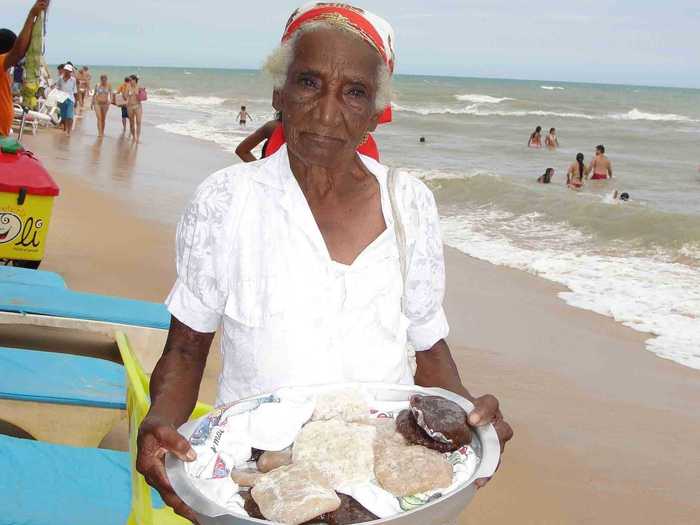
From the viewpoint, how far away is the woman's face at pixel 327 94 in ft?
4.81

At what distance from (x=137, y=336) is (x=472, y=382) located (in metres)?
1.90

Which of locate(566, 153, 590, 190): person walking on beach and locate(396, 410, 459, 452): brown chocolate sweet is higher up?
locate(566, 153, 590, 190): person walking on beach

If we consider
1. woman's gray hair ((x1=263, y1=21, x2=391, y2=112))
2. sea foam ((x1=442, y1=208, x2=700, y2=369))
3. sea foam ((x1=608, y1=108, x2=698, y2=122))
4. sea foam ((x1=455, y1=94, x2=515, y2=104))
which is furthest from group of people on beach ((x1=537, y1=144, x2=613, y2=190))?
sea foam ((x1=455, y1=94, x2=515, y2=104))

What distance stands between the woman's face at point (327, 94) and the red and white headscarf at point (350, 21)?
16 millimetres

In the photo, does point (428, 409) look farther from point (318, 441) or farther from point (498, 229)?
point (498, 229)

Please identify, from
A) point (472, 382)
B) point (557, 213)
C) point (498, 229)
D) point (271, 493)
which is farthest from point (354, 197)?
point (557, 213)

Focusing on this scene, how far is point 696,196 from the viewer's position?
44.3 feet

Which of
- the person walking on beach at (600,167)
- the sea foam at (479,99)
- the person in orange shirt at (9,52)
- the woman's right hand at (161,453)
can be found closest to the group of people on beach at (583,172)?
the person walking on beach at (600,167)

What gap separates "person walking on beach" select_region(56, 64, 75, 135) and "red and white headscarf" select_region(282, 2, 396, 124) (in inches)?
561

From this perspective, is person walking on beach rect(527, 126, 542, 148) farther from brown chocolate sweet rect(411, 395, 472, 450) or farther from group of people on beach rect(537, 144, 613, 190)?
brown chocolate sweet rect(411, 395, 472, 450)

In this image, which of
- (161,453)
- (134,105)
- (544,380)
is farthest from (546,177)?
(161,453)

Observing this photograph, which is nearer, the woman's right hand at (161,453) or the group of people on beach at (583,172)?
the woman's right hand at (161,453)

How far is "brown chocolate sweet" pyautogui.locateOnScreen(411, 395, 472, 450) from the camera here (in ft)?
4.46

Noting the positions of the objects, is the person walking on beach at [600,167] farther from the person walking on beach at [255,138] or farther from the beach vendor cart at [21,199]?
the beach vendor cart at [21,199]
